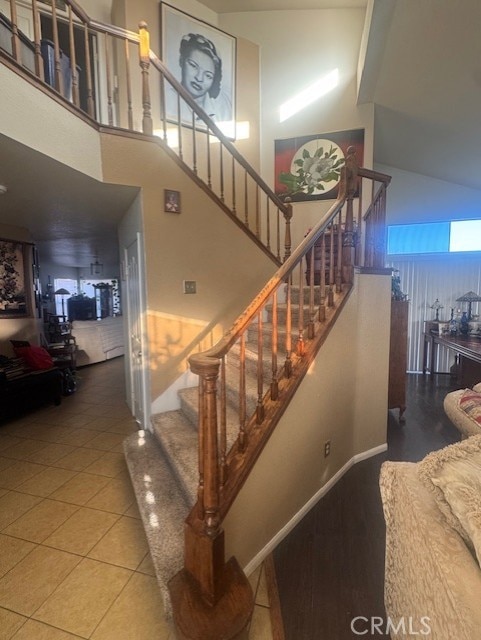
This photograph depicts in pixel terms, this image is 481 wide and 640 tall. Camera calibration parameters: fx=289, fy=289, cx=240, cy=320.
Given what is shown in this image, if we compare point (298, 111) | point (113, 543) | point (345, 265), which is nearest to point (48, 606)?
point (113, 543)

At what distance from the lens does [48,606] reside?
4.76 ft

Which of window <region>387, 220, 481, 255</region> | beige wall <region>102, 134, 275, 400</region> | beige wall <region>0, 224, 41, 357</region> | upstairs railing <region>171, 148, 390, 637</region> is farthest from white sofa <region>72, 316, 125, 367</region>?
window <region>387, 220, 481, 255</region>

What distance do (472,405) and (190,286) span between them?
93.4 inches

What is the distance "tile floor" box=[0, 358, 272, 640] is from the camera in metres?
1.37

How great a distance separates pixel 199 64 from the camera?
3.96 m

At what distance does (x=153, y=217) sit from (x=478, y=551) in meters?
2.74

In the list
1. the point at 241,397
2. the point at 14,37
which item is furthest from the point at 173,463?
the point at 14,37

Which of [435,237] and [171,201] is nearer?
[171,201]

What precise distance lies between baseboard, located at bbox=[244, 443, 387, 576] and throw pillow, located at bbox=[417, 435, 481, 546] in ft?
3.58

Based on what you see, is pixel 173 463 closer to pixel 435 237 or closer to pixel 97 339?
pixel 97 339

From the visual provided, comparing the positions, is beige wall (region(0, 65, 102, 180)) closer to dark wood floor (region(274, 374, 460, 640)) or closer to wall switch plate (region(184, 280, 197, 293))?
wall switch plate (region(184, 280, 197, 293))

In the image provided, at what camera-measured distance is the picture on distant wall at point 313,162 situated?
406 cm

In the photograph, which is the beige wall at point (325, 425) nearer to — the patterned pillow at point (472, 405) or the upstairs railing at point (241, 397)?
the upstairs railing at point (241, 397)

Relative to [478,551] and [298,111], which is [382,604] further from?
[298,111]
